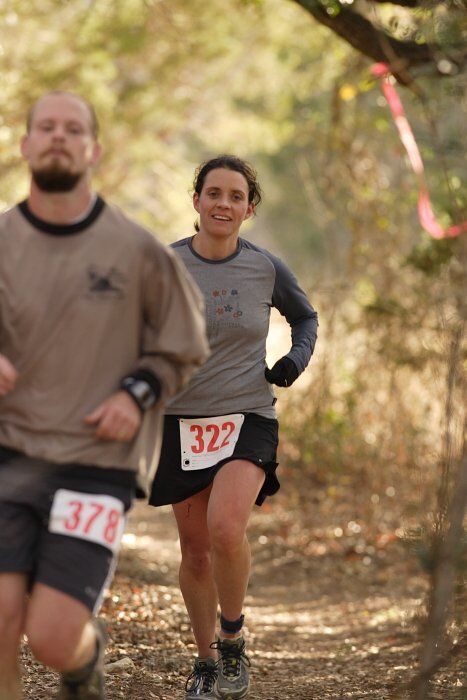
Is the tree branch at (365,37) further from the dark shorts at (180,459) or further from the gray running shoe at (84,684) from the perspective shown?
the gray running shoe at (84,684)

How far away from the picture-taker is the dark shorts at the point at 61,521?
353cm

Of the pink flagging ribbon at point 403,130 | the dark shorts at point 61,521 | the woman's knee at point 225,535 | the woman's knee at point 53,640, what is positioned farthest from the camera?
the pink flagging ribbon at point 403,130

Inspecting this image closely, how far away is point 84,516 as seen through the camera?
358cm

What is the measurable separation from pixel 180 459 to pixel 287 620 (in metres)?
3.03

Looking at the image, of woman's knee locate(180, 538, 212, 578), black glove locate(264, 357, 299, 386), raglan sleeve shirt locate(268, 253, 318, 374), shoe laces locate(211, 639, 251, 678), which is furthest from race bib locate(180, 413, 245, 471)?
shoe laces locate(211, 639, 251, 678)

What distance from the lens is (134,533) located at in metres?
10.5

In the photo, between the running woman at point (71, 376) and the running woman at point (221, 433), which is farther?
the running woman at point (221, 433)

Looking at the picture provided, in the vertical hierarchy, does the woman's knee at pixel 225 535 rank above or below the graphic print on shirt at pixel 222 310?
below

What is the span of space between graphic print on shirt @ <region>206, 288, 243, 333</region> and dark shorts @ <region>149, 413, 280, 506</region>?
0.41 meters

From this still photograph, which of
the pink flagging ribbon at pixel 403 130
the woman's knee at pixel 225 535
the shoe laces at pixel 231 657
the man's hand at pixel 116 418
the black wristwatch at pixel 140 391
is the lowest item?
the shoe laces at pixel 231 657

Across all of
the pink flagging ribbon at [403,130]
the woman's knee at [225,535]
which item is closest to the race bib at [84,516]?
the woman's knee at [225,535]

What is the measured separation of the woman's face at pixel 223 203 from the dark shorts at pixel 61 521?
1.81 metres

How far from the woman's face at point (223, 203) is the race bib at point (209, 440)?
84 cm

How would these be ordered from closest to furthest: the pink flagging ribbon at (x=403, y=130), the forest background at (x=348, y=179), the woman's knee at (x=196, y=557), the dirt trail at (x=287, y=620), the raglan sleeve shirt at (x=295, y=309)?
the woman's knee at (x=196, y=557) < the raglan sleeve shirt at (x=295, y=309) < the dirt trail at (x=287, y=620) < the forest background at (x=348, y=179) < the pink flagging ribbon at (x=403, y=130)
